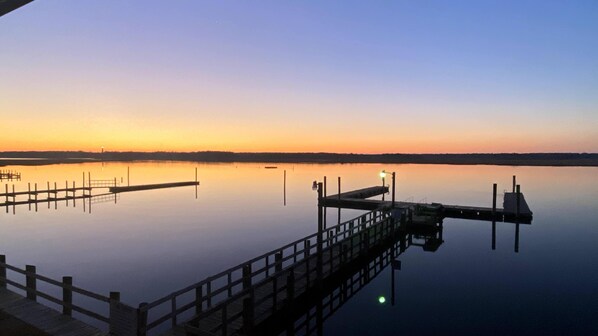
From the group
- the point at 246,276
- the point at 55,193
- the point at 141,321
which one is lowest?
the point at 55,193

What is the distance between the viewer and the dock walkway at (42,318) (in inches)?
372

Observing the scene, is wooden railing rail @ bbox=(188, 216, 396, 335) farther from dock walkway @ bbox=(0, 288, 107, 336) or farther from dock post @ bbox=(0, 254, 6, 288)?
dock post @ bbox=(0, 254, 6, 288)

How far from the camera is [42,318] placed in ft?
33.2

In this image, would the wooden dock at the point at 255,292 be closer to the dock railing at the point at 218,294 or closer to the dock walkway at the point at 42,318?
the dock railing at the point at 218,294

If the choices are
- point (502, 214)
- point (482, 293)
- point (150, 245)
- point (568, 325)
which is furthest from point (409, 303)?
point (502, 214)

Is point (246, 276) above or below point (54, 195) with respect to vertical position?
above

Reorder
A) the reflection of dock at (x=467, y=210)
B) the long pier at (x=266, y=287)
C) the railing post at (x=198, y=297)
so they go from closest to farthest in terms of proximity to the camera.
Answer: the long pier at (x=266, y=287), the railing post at (x=198, y=297), the reflection of dock at (x=467, y=210)

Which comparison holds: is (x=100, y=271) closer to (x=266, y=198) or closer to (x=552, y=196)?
(x=266, y=198)

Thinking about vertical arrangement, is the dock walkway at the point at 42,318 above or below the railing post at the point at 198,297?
below

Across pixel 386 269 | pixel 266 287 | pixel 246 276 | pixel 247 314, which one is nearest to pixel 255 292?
A: pixel 266 287

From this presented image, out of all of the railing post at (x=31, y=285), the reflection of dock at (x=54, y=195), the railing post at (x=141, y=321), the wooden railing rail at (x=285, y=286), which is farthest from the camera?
the reflection of dock at (x=54, y=195)

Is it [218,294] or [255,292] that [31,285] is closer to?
[218,294]

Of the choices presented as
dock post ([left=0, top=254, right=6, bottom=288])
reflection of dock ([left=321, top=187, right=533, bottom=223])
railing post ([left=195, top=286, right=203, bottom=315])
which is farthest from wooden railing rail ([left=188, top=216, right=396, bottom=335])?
reflection of dock ([left=321, top=187, right=533, bottom=223])

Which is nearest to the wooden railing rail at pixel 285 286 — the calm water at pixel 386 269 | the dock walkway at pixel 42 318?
the calm water at pixel 386 269
